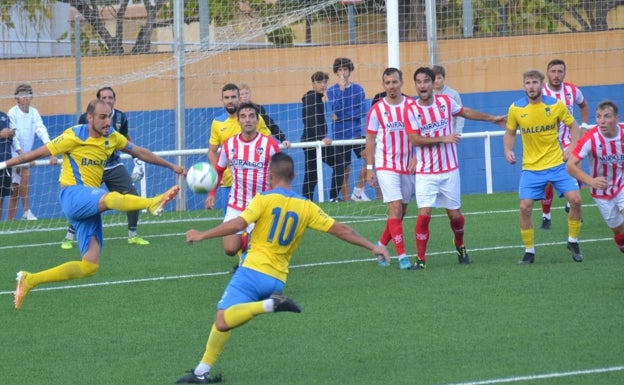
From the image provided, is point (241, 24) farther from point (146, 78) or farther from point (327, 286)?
point (327, 286)

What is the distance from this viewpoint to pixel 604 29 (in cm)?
2091

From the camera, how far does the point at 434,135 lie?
1188 cm

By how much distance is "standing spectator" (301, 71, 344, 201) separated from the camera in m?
18.2

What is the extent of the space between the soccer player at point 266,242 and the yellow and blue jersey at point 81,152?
328 centimetres

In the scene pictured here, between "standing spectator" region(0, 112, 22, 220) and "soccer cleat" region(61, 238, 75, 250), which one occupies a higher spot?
"standing spectator" region(0, 112, 22, 220)

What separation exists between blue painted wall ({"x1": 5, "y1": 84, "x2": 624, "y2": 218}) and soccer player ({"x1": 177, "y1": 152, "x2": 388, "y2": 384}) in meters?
11.1

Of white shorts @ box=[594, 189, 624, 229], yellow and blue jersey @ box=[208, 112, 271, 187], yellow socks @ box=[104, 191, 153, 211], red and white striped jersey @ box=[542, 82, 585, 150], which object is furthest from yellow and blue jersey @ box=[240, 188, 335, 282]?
red and white striped jersey @ box=[542, 82, 585, 150]

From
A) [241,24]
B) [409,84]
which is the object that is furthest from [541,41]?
[241,24]

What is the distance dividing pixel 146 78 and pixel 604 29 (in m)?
8.51

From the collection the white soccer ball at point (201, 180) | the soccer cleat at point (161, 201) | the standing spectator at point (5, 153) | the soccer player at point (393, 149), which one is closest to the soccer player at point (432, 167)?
the soccer player at point (393, 149)

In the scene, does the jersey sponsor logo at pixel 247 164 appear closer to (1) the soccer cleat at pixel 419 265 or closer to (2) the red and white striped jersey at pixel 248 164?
(2) the red and white striped jersey at pixel 248 164

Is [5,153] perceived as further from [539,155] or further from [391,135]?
[539,155]

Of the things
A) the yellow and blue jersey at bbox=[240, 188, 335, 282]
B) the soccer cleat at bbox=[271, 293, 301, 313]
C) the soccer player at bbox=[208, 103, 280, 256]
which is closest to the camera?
the soccer cleat at bbox=[271, 293, 301, 313]

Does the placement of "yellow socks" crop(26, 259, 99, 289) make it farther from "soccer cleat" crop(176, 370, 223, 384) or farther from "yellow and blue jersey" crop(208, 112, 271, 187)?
"soccer cleat" crop(176, 370, 223, 384)
